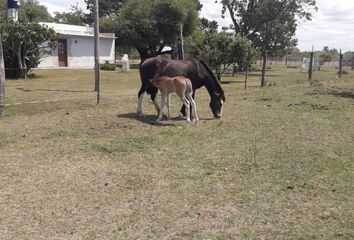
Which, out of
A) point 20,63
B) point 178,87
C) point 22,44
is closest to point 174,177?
point 178,87

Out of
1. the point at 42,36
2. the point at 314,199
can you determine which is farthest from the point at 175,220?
the point at 42,36

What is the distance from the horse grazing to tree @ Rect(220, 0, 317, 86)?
33.2 m

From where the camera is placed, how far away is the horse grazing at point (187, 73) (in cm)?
1100

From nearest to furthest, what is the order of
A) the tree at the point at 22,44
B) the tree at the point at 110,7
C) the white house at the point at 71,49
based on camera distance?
the tree at the point at 22,44
the white house at the point at 71,49
the tree at the point at 110,7

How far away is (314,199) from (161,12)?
38.2m

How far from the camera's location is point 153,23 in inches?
1687

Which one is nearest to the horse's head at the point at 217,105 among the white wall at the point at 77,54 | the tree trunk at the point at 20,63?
the tree trunk at the point at 20,63

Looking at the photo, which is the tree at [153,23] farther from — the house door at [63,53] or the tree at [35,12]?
the tree at [35,12]

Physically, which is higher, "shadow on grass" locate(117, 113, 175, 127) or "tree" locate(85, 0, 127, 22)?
"tree" locate(85, 0, 127, 22)

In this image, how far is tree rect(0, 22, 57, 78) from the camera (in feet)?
77.7

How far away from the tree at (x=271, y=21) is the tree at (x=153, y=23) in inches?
228

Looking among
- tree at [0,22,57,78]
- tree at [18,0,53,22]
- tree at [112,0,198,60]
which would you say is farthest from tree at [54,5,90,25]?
tree at [0,22,57,78]

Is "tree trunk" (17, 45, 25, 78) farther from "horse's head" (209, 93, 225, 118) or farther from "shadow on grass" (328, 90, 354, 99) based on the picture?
"horse's head" (209, 93, 225, 118)

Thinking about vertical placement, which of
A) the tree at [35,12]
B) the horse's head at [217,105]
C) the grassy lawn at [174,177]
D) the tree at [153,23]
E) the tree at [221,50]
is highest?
the tree at [35,12]
